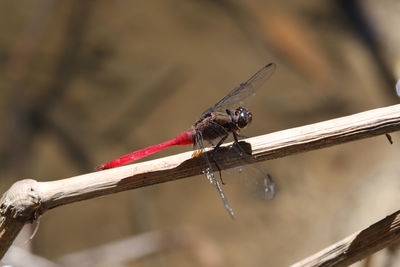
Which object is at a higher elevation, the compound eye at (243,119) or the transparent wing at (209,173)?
the compound eye at (243,119)

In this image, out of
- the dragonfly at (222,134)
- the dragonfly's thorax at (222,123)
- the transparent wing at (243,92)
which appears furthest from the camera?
the transparent wing at (243,92)

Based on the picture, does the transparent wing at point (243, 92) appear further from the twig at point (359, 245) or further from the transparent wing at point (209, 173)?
the twig at point (359, 245)

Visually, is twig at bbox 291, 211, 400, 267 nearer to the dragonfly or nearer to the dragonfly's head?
the dragonfly

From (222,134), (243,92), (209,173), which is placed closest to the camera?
(209,173)

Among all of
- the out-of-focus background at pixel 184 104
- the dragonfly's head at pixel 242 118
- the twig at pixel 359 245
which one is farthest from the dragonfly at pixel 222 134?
the out-of-focus background at pixel 184 104

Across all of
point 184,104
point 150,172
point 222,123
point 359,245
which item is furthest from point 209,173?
point 184,104

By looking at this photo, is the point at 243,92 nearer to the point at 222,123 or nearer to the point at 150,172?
the point at 222,123

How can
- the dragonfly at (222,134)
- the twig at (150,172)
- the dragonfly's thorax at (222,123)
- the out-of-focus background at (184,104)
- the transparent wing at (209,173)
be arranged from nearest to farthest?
the twig at (150,172)
the transparent wing at (209,173)
the dragonfly at (222,134)
the dragonfly's thorax at (222,123)
the out-of-focus background at (184,104)
